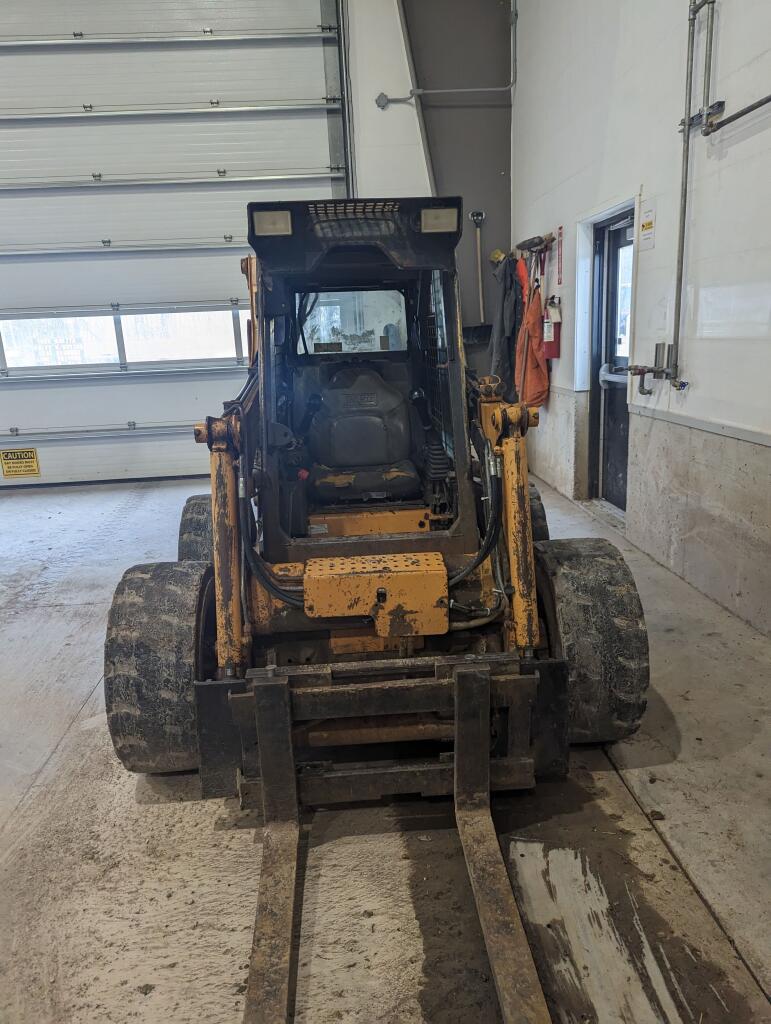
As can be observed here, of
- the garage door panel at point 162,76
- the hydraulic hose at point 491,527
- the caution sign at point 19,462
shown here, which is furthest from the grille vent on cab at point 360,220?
the caution sign at point 19,462

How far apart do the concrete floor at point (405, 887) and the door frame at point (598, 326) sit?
12.5 ft

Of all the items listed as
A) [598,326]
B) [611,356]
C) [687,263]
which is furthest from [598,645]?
[598,326]

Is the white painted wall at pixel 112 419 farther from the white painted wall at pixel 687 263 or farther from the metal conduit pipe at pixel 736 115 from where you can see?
the metal conduit pipe at pixel 736 115

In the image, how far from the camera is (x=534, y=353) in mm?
8008

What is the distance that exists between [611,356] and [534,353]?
126 cm

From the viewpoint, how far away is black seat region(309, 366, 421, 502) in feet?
11.8

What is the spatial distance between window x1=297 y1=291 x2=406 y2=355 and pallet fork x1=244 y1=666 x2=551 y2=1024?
2242 millimetres

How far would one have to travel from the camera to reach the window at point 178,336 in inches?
368

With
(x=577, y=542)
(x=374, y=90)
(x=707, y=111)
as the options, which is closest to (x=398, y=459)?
(x=577, y=542)

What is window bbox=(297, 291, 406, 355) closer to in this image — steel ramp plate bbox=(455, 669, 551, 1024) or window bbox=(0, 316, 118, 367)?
steel ramp plate bbox=(455, 669, 551, 1024)

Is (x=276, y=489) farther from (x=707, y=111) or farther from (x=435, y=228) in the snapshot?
(x=707, y=111)

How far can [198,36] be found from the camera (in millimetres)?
8508

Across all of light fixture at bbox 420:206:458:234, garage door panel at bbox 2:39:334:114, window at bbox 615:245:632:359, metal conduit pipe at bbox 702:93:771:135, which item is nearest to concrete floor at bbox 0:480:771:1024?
light fixture at bbox 420:206:458:234

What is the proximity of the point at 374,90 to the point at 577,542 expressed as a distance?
7541 mm
